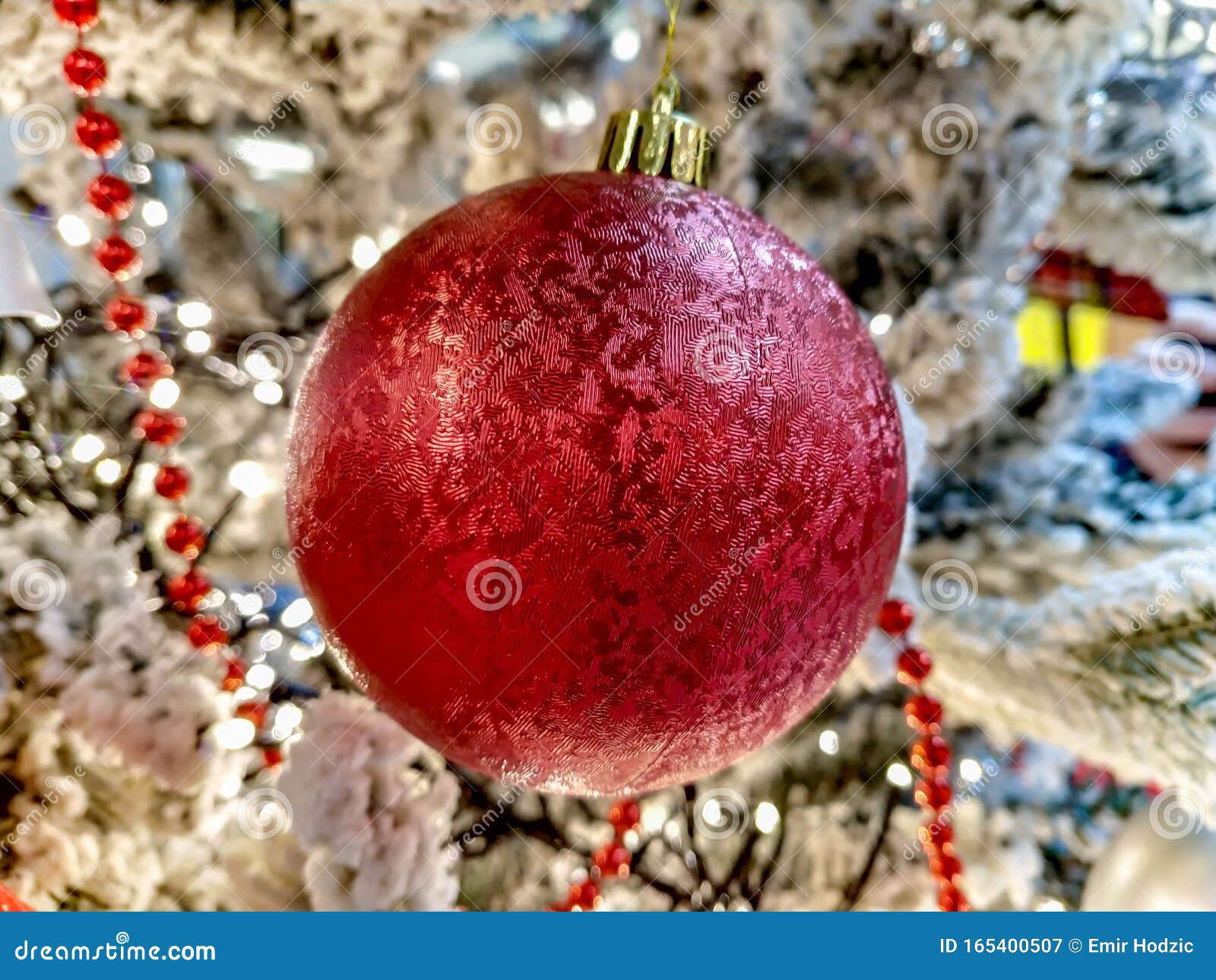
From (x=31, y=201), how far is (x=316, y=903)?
75 cm

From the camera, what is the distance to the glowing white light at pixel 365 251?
3.12 feet

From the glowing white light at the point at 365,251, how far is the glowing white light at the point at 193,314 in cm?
16

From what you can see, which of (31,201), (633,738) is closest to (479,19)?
(31,201)

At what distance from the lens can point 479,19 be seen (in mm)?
854

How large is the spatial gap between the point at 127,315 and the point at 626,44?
554 mm

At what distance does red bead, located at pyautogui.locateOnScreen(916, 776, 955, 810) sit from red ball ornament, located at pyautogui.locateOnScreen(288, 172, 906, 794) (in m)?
0.40

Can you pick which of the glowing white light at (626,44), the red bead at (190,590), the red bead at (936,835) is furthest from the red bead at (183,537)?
the red bead at (936,835)

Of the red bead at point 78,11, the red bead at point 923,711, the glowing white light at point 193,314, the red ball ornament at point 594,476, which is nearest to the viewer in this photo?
the red ball ornament at point 594,476

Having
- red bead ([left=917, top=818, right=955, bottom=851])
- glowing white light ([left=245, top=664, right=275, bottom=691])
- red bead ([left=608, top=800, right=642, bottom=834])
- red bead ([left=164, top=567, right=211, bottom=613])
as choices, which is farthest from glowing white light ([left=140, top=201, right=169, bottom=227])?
red bead ([left=917, top=818, right=955, bottom=851])

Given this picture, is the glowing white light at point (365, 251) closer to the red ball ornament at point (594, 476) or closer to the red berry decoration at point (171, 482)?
the red berry decoration at point (171, 482)

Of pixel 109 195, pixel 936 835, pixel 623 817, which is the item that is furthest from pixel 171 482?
pixel 936 835

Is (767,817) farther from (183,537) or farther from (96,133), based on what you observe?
(96,133)

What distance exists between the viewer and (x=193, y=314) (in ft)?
3.08

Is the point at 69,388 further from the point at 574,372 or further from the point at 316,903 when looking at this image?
the point at 574,372
